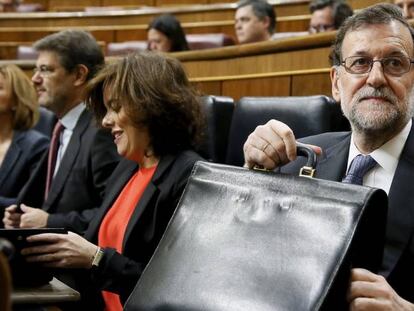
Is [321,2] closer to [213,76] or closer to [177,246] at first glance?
[213,76]

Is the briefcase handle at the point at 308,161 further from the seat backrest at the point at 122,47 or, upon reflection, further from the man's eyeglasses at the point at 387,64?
the seat backrest at the point at 122,47

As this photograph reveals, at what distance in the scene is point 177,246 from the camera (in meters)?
0.51

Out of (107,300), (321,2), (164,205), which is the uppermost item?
(321,2)

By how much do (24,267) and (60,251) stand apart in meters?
0.06

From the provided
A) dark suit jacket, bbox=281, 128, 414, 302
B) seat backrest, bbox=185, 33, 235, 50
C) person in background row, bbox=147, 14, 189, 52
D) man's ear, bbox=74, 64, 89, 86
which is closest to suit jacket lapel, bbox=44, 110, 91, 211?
man's ear, bbox=74, 64, 89, 86

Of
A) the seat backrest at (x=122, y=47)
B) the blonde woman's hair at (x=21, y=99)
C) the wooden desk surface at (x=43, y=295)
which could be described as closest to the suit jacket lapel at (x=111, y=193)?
the wooden desk surface at (x=43, y=295)

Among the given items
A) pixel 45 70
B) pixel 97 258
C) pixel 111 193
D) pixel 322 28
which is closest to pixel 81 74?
pixel 45 70

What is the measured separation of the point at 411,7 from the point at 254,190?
1.01 m

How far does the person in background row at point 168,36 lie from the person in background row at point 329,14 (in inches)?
13.0

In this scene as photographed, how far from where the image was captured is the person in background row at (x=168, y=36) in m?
1.87

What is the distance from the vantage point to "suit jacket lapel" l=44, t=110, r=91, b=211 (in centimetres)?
105

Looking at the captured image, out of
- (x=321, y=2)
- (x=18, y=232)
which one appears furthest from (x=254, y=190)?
(x=321, y=2)

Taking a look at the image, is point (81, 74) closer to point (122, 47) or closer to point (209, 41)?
point (209, 41)

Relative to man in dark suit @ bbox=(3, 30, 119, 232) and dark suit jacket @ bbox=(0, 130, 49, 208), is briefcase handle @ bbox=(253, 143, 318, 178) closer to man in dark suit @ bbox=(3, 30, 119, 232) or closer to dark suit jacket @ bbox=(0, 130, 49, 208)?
man in dark suit @ bbox=(3, 30, 119, 232)
